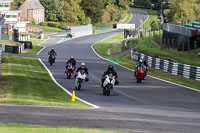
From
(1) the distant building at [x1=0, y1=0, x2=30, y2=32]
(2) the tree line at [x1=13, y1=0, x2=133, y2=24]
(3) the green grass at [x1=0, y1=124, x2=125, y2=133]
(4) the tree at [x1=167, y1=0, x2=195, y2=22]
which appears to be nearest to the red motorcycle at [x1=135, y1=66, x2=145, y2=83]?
(3) the green grass at [x1=0, y1=124, x2=125, y2=133]

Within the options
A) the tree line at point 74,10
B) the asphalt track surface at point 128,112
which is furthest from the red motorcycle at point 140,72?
the tree line at point 74,10

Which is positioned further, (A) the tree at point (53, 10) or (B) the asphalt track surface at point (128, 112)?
(A) the tree at point (53, 10)

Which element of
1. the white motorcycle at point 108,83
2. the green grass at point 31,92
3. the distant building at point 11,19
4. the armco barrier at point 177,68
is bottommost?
the armco barrier at point 177,68

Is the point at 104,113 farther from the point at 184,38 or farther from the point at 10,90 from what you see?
the point at 184,38

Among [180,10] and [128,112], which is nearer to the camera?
[128,112]

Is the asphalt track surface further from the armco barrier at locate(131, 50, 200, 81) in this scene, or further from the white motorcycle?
the armco barrier at locate(131, 50, 200, 81)

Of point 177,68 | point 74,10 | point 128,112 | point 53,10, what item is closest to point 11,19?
point 53,10

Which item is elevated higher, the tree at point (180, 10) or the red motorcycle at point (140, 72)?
the tree at point (180, 10)

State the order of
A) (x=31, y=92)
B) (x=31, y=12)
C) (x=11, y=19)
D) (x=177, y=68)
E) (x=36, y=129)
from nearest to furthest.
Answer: (x=36, y=129) → (x=31, y=92) → (x=177, y=68) → (x=11, y=19) → (x=31, y=12)

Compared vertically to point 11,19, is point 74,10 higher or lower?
higher

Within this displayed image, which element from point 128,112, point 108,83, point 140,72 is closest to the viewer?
point 128,112

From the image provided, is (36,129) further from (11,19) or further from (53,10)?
(53,10)

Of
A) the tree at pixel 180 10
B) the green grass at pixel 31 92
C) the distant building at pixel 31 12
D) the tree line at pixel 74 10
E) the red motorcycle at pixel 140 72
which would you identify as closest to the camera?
the green grass at pixel 31 92

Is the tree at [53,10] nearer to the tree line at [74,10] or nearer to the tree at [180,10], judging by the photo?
the tree line at [74,10]
